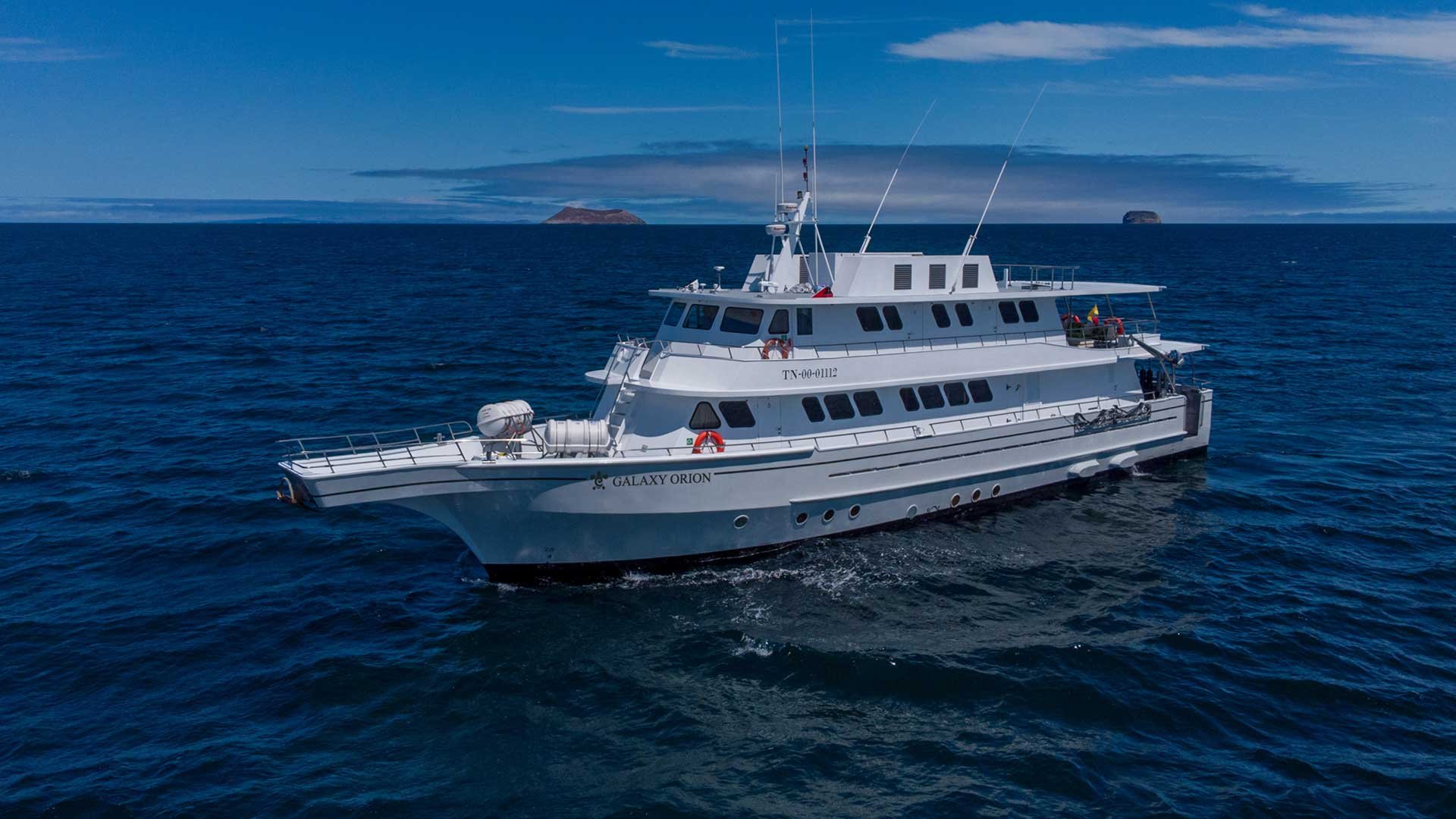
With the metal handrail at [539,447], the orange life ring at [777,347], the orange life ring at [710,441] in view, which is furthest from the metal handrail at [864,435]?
the orange life ring at [777,347]

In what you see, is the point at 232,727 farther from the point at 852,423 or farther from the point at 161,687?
the point at 852,423

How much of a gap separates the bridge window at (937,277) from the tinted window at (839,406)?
388cm

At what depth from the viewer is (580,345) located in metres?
41.3

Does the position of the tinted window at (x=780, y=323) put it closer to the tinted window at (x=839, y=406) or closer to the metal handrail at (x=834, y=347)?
the metal handrail at (x=834, y=347)

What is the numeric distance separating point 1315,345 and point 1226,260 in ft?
217

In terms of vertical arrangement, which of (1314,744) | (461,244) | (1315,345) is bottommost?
(1314,744)

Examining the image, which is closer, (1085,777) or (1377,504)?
(1085,777)

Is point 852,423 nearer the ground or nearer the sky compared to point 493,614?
nearer the sky

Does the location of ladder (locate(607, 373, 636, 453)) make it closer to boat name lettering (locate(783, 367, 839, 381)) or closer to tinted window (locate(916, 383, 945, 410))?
Result: boat name lettering (locate(783, 367, 839, 381))

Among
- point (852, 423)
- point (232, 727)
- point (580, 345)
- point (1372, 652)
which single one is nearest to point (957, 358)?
point (852, 423)

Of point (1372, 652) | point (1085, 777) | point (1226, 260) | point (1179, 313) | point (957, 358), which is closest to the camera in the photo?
point (1085, 777)

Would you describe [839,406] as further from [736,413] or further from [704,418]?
[704,418]

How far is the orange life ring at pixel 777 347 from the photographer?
1889 centimetres

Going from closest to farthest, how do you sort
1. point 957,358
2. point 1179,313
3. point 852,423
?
1. point 852,423
2. point 957,358
3. point 1179,313
